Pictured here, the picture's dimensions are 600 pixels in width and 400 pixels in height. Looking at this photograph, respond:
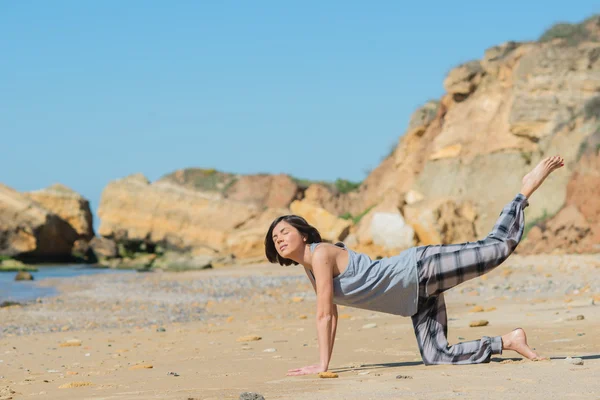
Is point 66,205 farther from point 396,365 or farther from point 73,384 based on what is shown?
point 396,365

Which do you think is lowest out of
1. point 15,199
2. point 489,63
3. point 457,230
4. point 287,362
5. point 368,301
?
point 287,362

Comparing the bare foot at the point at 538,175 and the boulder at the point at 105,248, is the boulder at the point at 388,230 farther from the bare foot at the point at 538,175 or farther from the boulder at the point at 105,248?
the boulder at the point at 105,248

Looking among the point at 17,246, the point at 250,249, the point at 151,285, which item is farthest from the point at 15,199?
the point at 151,285

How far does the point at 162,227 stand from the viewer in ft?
123

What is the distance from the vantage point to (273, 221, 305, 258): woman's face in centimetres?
496

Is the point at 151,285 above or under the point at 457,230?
under

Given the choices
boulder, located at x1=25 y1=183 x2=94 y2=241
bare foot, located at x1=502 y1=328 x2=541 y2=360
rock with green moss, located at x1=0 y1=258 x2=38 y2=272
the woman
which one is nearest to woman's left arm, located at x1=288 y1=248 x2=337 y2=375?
the woman

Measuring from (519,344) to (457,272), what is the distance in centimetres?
56

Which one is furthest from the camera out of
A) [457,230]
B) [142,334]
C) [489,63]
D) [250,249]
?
[250,249]

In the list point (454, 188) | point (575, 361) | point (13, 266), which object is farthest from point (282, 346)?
point (13, 266)

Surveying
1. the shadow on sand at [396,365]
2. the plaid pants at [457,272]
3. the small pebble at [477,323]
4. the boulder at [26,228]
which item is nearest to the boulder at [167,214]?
the boulder at [26,228]

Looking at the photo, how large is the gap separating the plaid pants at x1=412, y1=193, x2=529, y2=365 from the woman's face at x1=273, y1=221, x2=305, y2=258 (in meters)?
0.76

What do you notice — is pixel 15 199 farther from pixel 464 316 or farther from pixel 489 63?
pixel 464 316

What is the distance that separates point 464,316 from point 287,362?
3.09 metres
